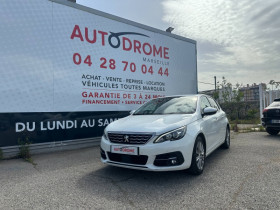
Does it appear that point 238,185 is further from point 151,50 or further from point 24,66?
point 151,50

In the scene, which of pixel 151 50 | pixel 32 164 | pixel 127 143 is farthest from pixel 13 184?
pixel 151 50

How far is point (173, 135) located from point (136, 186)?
1.00m

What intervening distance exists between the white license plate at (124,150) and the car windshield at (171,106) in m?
1.40

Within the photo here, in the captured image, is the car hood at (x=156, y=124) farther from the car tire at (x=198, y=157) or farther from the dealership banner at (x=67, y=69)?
the dealership banner at (x=67, y=69)

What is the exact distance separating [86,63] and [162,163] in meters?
4.32

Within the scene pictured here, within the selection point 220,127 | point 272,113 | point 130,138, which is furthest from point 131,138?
point 272,113

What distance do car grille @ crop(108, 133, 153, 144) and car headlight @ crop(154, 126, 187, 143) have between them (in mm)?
163

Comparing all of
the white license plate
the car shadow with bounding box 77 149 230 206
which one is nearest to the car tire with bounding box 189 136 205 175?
the car shadow with bounding box 77 149 230 206

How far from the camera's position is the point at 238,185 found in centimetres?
364

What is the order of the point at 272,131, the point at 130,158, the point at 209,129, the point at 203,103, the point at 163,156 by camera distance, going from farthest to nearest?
the point at 272,131
the point at 203,103
the point at 209,129
the point at 130,158
the point at 163,156

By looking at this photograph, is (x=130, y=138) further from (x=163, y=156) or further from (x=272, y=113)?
(x=272, y=113)

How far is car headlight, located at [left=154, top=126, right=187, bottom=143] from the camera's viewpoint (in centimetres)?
371

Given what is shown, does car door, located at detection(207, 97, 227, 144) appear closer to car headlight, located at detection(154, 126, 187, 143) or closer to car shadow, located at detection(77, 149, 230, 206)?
car shadow, located at detection(77, 149, 230, 206)

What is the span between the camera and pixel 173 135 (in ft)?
12.4
